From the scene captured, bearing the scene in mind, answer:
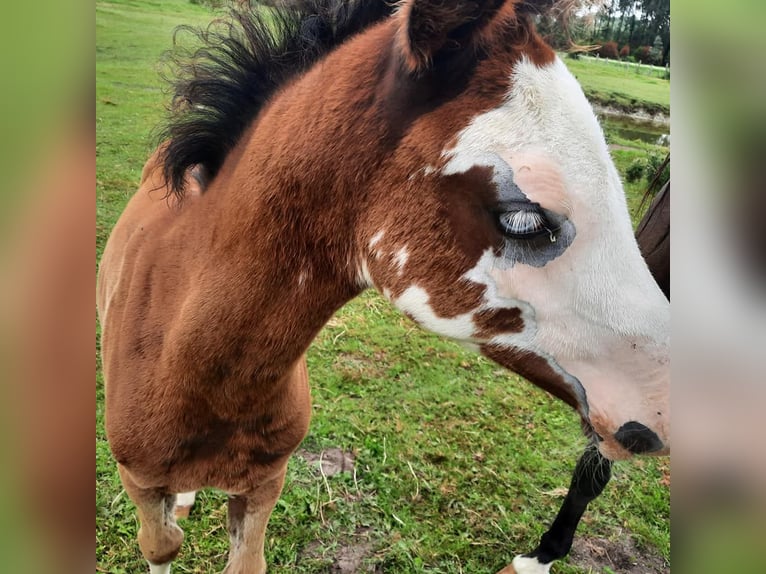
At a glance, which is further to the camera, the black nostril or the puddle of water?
the puddle of water

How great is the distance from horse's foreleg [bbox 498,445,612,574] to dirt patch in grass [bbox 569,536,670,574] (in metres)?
0.26

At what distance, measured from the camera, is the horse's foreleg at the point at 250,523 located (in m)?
1.59

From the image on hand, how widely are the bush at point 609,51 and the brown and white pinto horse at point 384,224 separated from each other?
353 mm

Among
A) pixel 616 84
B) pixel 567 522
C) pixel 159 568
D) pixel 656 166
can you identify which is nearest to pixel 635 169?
pixel 656 166

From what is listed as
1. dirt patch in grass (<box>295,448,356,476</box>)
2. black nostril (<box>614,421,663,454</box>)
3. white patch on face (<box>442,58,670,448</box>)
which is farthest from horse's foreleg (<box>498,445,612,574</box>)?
white patch on face (<box>442,58,670,448</box>)

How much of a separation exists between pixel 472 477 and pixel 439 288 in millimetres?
1910

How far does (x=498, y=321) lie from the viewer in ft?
3.26

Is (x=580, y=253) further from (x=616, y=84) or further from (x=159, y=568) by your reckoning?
(x=159, y=568)

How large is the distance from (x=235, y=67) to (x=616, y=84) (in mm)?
913

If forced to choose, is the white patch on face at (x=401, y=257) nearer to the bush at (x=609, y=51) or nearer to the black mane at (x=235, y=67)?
the black mane at (x=235, y=67)

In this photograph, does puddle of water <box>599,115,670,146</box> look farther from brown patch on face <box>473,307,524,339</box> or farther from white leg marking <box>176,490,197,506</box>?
white leg marking <box>176,490,197,506</box>

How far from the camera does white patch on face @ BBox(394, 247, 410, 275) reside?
986 millimetres
